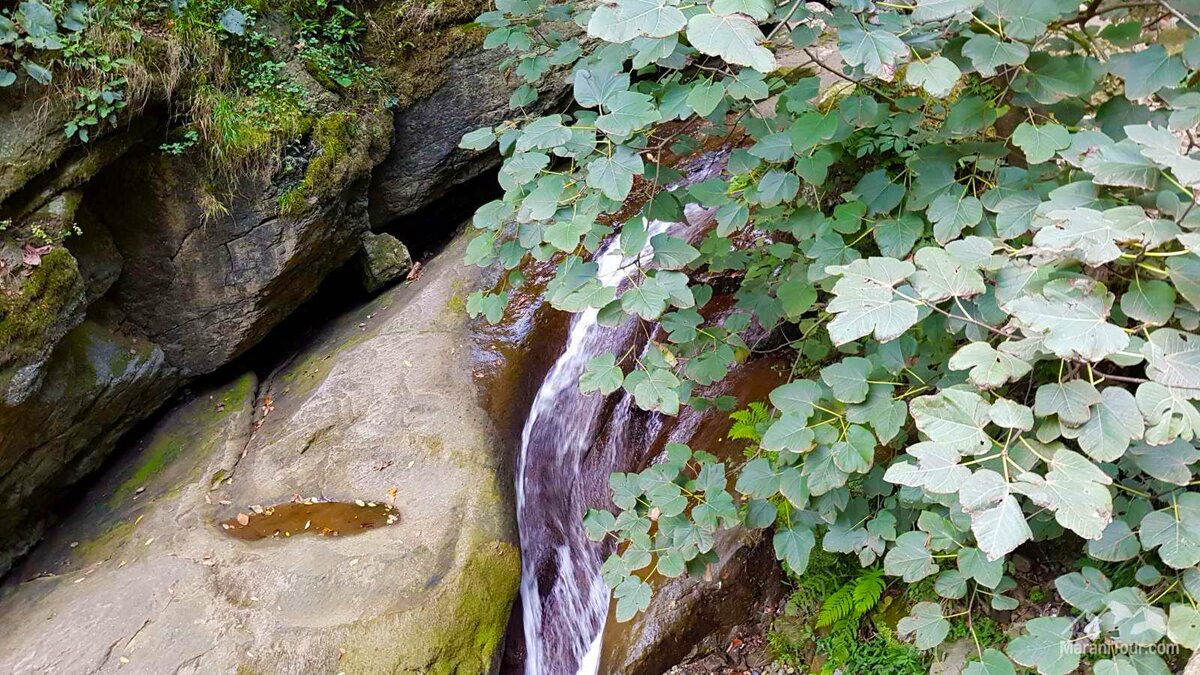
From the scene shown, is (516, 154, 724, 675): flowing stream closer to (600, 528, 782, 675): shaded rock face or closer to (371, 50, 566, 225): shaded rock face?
(600, 528, 782, 675): shaded rock face

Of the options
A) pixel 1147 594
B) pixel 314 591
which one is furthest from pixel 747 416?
pixel 314 591

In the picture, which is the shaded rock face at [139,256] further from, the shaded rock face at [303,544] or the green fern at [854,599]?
the green fern at [854,599]

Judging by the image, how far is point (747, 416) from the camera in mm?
3738

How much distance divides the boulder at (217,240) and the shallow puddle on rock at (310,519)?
70.7 inches

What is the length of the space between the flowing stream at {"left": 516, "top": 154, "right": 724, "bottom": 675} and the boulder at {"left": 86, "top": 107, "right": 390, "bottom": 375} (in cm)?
227

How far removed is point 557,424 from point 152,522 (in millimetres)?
2664

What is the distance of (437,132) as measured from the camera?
6.45 meters

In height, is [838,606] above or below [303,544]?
below

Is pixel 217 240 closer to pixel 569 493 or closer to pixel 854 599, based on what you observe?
pixel 569 493

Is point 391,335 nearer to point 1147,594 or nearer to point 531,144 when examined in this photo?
point 531,144

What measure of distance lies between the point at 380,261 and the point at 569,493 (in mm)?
3083

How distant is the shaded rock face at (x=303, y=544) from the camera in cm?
334

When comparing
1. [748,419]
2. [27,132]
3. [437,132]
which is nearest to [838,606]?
[748,419]

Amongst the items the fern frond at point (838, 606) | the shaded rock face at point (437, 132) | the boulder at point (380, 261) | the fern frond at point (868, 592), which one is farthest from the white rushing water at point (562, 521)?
the shaded rock face at point (437, 132)
